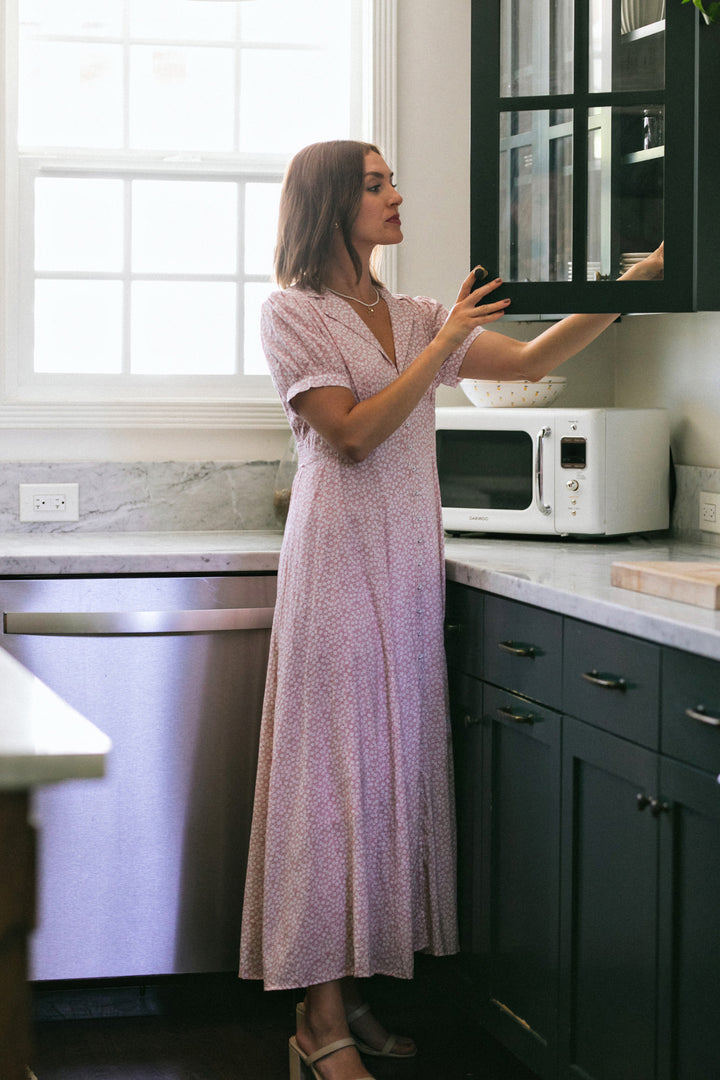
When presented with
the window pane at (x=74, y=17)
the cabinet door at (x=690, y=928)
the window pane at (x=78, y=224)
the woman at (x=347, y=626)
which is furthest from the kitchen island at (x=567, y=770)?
the window pane at (x=74, y=17)

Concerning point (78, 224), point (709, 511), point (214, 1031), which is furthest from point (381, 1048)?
point (78, 224)

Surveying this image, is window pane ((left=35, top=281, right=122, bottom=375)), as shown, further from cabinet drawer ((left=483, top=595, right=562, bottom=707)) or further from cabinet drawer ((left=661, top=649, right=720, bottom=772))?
cabinet drawer ((left=661, top=649, right=720, bottom=772))

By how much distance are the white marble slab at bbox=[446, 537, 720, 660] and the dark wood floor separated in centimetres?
86

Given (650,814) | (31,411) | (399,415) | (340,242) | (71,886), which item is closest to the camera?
(650,814)

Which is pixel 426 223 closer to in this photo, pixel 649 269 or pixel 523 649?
pixel 649 269

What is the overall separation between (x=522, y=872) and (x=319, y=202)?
1.23 m

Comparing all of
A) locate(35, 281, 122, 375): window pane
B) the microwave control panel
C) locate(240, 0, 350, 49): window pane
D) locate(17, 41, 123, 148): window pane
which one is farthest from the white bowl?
locate(17, 41, 123, 148): window pane

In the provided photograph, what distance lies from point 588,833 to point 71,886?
1136 mm

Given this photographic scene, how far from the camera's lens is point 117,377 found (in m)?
3.15

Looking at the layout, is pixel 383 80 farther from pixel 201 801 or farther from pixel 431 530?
pixel 201 801

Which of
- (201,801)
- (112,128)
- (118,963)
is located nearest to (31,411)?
(112,128)

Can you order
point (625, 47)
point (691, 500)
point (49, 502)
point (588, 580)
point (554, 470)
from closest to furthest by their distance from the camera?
point (588, 580) < point (625, 47) < point (554, 470) < point (691, 500) < point (49, 502)

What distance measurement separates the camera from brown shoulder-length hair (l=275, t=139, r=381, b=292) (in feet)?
7.36

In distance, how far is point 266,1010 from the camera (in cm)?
266
